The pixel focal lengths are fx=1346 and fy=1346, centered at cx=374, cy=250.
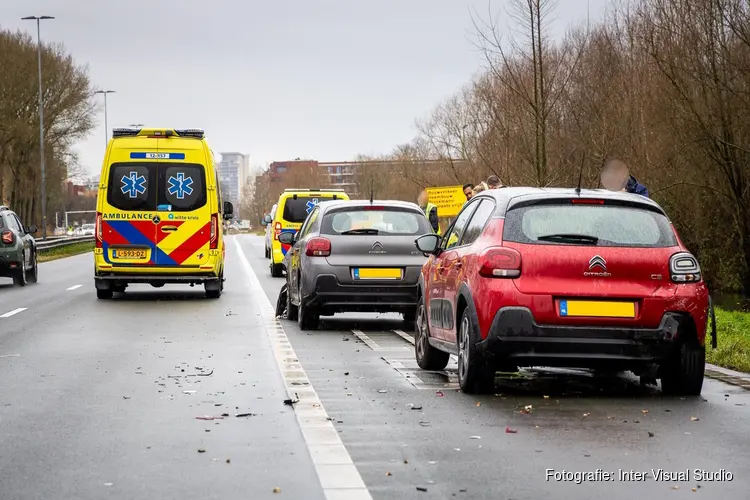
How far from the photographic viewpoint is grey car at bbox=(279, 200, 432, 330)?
50.6 ft

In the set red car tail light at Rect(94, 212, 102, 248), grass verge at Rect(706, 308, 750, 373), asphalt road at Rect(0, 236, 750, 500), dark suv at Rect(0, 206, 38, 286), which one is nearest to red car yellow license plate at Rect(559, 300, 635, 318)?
asphalt road at Rect(0, 236, 750, 500)

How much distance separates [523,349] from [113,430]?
2.84 metres

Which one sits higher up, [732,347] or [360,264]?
[360,264]

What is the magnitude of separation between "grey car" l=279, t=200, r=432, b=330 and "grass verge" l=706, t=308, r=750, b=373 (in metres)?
3.51

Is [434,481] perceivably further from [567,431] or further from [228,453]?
[567,431]

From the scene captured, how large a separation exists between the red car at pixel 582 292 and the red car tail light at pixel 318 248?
5.99 m

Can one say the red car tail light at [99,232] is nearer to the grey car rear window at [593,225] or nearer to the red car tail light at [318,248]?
the red car tail light at [318,248]

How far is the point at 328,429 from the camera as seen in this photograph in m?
7.86

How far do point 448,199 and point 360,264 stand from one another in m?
27.2

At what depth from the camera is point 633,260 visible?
920cm

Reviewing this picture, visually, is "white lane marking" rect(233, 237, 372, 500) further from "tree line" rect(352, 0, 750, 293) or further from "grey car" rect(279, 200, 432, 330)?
"tree line" rect(352, 0, 750, 293)

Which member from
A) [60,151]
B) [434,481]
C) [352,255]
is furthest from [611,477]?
[60,151]

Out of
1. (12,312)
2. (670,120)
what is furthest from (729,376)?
(670,120)

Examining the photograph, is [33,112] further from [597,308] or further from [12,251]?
[597,308]
